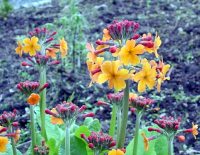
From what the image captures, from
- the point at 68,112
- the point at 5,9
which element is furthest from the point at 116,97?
the point at 5,9

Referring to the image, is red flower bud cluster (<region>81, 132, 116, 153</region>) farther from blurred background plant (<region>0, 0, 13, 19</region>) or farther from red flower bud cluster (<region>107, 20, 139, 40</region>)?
blurred background plant (<region>0, 0, 13, 19</region>)

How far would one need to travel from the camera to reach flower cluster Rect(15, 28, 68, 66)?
256 centimetres

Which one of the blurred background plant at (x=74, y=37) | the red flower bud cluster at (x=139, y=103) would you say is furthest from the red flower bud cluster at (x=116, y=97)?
the blurred background plant at (x=74, y=37)

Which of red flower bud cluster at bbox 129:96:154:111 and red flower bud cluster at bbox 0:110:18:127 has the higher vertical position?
red flower bud cluster at bbox 129:96:154:111

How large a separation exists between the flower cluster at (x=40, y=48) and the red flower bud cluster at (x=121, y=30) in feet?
1.78

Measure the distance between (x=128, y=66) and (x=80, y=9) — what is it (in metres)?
4.77

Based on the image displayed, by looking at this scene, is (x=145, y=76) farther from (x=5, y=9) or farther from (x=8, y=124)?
(x=5, y=9)

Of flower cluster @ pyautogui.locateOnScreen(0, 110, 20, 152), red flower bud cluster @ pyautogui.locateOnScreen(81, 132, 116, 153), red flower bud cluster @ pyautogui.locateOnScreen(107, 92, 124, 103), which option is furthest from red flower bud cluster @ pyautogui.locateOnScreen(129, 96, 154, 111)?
flower cluster @ pyautogui.locateOnScreen(0, 110, 20, 152)

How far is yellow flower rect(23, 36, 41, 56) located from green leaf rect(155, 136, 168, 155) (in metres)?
0.72

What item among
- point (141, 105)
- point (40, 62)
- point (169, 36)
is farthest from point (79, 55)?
point (141, 105)

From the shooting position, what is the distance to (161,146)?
8.91ft

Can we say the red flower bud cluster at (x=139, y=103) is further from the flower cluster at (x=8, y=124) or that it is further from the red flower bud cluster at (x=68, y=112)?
the flower cluster at (x=8, y=124)

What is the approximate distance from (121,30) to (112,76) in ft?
0.66

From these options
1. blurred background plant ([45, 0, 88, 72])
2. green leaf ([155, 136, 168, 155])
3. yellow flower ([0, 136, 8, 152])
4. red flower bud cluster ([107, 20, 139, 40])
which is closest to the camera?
red flower bud cluster ([107, 20, 139, 40])
